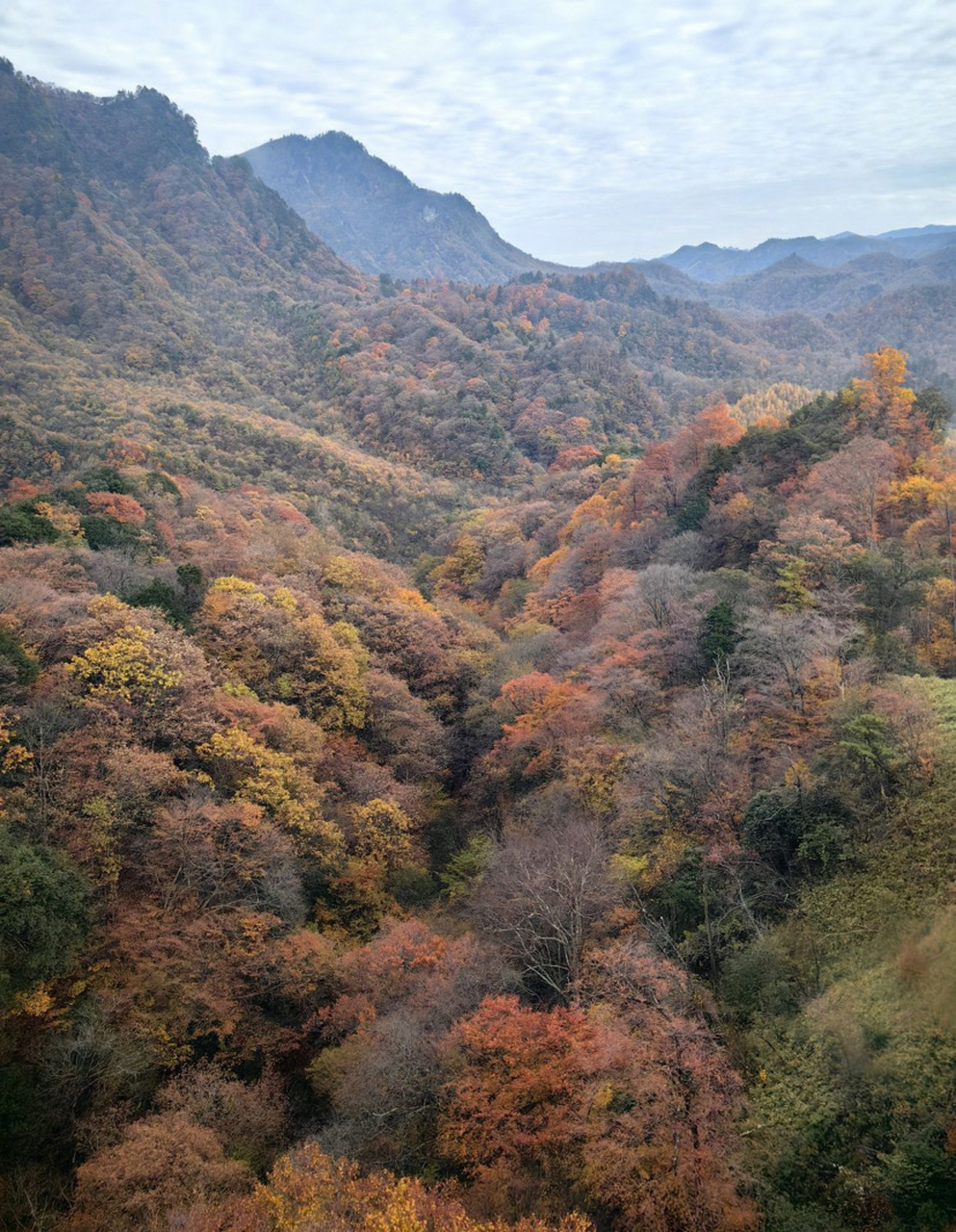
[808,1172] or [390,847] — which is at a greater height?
[808,1172]

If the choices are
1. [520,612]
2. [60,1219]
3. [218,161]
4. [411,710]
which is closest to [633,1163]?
[60,1219]

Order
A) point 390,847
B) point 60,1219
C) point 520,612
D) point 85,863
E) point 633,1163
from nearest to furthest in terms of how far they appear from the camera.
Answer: point 633,1163
point 60,1219
point 85,863
point 390,847
point 520,612

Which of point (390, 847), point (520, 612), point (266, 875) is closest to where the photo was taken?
point (266, 875)

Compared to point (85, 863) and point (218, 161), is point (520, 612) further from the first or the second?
point (218, 161)

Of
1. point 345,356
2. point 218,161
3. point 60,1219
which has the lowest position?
point 60,1219

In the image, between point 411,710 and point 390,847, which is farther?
point 411,710

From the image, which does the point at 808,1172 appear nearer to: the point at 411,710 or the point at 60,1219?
the point at 60,1219

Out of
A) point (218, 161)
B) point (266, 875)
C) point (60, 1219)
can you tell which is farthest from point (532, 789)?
point (218, 161)
